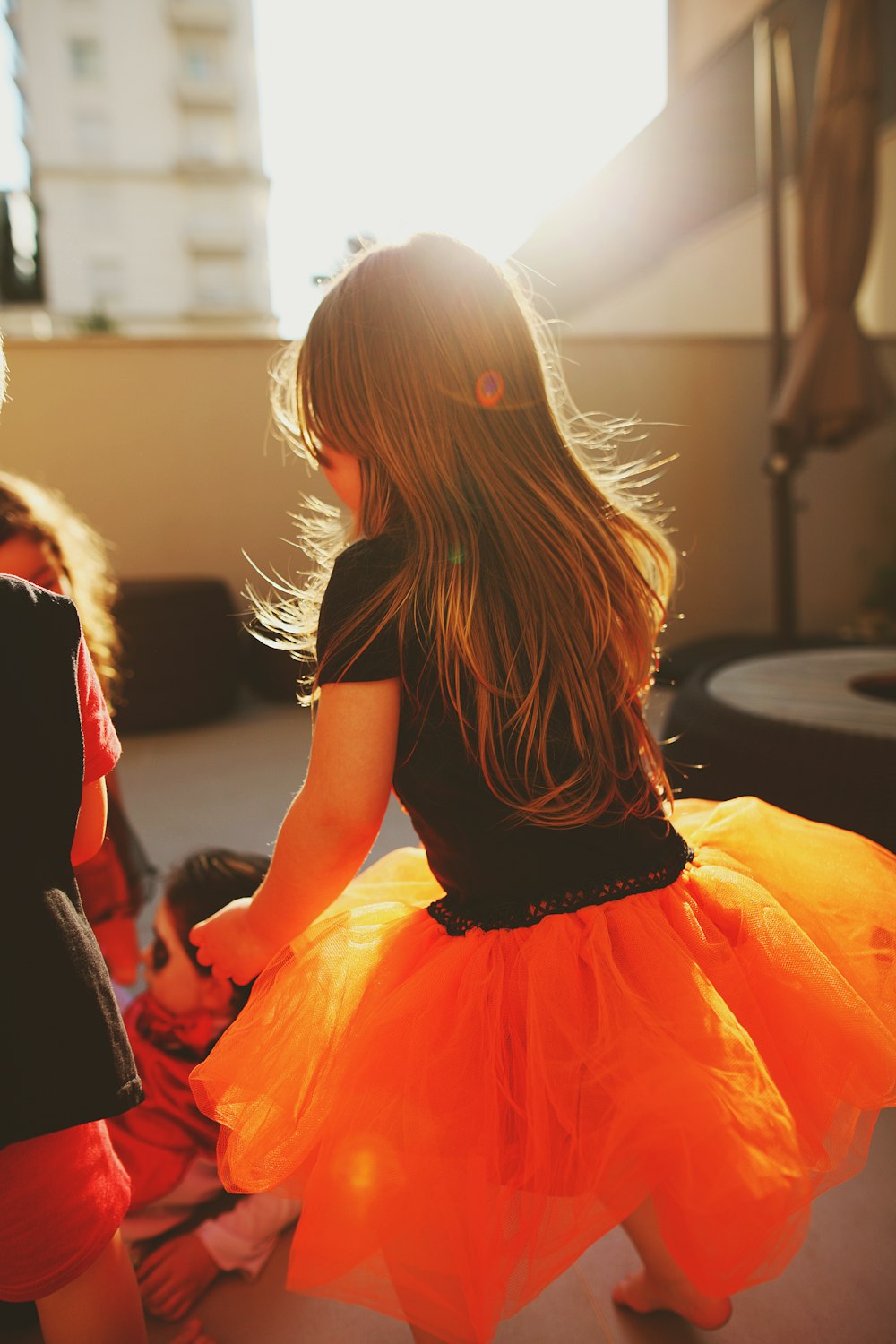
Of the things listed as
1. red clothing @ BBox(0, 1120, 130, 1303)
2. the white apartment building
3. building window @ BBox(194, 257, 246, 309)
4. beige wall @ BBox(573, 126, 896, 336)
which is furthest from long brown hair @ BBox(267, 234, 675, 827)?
building window @ BBox(194, 257, 246, 309)

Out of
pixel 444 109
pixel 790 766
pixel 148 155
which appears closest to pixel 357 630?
pixel 790 766

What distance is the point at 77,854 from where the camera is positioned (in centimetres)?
72

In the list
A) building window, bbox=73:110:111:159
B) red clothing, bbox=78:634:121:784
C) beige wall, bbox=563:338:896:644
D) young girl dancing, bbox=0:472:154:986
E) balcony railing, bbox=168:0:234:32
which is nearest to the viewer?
red clothing, bbox=78:634:121:784

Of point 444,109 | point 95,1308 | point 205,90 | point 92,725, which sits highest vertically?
point 205,90

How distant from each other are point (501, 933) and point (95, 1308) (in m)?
0.40

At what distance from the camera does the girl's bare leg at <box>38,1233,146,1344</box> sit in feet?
2.06

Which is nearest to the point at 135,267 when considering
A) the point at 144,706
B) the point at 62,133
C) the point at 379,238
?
the point at 62,133

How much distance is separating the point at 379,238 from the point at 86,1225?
86cm

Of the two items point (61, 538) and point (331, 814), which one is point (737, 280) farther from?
point (331, 814)

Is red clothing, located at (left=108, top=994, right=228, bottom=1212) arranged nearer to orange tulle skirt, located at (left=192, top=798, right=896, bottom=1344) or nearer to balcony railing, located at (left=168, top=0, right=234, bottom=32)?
orange tulle skirt, located at (left=192, top=798, right=896, bottom=1344)

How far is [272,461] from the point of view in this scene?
3.89 m

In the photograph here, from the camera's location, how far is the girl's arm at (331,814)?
0.69m

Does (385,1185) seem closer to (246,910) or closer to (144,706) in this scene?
(246,910)

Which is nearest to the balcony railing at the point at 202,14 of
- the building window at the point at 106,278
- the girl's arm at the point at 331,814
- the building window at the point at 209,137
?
the building window at the point at 209,137
